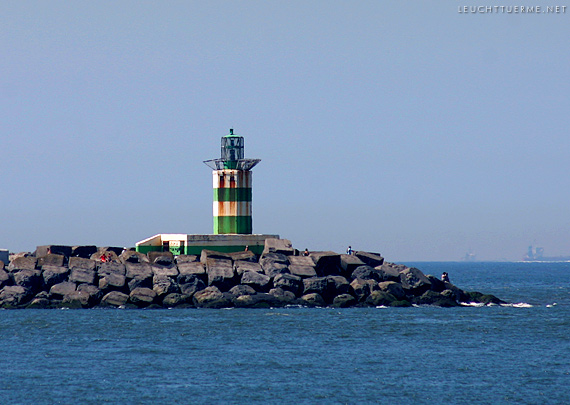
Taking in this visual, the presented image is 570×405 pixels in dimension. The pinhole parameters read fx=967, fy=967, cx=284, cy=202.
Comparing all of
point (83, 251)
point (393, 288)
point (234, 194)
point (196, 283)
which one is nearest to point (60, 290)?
point (196, 283)

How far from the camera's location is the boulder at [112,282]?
133 feet

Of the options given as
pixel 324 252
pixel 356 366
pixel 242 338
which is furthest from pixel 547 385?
pixel 324 252

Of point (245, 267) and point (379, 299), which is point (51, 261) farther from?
point (379, 299)

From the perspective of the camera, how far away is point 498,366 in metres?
A: 27.7

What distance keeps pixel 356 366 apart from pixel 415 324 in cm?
959

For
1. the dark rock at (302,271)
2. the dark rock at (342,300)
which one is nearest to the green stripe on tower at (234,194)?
the dark rock at (302,271)

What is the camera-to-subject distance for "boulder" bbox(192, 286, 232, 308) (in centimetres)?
4016

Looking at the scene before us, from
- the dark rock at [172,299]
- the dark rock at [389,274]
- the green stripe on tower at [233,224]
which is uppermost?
the green stripe on tower at [233,224]

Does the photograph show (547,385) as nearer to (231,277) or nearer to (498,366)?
(498,366)

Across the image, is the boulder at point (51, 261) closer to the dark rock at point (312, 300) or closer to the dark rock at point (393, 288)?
the dark rock at point (312, 300)

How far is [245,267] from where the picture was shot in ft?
135

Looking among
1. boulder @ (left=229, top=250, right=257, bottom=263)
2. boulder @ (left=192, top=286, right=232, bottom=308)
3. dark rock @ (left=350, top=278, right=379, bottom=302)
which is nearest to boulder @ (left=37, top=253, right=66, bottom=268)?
boulder @ (left=192, top=286, right=232, bottom=308)

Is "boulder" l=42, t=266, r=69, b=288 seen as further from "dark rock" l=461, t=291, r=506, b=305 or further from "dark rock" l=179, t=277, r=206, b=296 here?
"dark rock" l=461, t=291, r=506, b=305

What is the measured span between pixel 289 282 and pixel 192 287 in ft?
13.4
